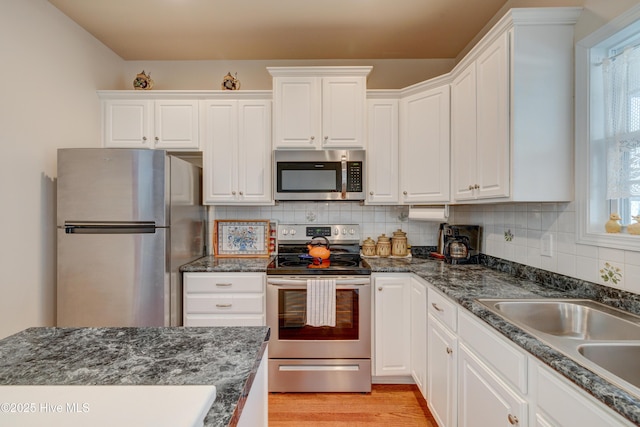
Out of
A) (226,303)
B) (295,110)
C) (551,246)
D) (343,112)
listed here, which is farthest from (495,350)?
(295,110)

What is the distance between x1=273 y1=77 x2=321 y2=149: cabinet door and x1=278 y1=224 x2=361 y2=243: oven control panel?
0.78 metres

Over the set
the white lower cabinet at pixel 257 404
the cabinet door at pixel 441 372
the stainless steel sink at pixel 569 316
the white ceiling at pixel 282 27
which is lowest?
the cabinet door at pixel 441 372

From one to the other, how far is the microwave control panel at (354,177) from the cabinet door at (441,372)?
1132 mm

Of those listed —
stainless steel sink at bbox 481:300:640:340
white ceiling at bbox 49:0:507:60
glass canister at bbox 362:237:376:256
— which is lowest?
stainless steel sink at bbox 481:300:640:340

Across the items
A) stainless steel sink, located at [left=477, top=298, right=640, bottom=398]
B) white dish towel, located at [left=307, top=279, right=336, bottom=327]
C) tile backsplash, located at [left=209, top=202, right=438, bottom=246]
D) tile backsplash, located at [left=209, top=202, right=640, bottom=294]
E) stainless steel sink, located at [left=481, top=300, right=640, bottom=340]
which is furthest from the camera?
tile backsplash, located at [left=209, top=202, right=438, bottom=246]

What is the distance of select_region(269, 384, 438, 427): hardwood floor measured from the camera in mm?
2006

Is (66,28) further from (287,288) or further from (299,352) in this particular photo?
(299,352)

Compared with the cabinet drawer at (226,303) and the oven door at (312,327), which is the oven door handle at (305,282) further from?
the cabinet drawer at (226,303)

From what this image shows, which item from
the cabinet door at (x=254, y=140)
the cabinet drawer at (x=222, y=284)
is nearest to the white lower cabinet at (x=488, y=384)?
the cabinet drawer at (x=222, y=284)

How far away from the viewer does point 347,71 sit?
98.7 inches

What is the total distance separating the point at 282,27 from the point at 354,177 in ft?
4.27

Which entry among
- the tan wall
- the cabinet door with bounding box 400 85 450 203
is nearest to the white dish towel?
the cabinet door with bounding box 400 85 450 203

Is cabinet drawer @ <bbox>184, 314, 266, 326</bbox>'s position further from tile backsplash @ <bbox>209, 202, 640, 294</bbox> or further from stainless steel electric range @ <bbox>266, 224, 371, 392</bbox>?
tile backsplash @ <bbox>209, 202, 640, 294</bbox>

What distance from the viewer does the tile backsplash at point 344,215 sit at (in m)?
2.93
